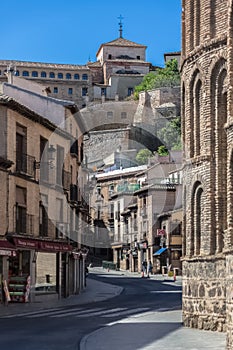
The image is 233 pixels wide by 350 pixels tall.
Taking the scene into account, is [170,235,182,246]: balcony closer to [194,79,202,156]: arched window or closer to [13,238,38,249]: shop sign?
[13,238,38,249]: shop sign

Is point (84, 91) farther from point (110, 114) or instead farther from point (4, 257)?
point (4, 257)

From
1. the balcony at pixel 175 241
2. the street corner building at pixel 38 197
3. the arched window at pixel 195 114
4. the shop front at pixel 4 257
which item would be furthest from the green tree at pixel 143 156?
the arched window at pixel 195 114

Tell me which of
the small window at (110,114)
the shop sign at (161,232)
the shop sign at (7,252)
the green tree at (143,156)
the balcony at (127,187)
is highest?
the small window at (110,114)

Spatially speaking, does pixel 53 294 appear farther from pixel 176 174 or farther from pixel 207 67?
pixel 176 174

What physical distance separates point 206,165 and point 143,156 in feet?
280

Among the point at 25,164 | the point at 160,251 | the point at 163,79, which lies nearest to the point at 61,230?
the point at 25,164

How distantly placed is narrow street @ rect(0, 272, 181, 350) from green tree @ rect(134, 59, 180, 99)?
83805mm

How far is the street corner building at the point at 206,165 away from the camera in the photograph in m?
22.1

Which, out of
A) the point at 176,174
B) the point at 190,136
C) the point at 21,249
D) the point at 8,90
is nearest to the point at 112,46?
the point at 176,174

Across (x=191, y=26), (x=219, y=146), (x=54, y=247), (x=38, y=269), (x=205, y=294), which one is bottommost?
(x=205, y=294)

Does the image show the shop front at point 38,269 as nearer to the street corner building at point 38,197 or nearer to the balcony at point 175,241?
the street corner building at point 38,197

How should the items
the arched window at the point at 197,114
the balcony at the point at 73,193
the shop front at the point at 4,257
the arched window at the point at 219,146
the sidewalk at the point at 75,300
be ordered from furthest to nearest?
the balcony at the point at 73,193 → the shop front at the point at 4,257 → the sidewalk at the point at 75,300 → the arched window at the point at 197,114 → the arched window at the point at 219,146

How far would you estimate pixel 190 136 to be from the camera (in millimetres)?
24031

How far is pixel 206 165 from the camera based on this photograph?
2281cm
